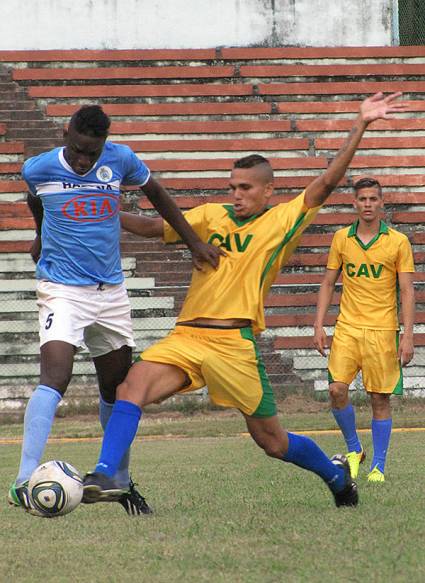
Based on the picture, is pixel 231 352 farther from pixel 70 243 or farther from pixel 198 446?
pixel 198 446

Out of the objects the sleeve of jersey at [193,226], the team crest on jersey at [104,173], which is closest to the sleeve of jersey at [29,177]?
the team crest on jersey at [104,173]

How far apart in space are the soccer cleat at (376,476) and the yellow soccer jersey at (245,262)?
7.94ft

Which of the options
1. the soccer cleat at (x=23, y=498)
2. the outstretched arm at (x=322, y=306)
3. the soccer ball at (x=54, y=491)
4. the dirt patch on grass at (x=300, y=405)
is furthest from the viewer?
the dirt patch on grass at (x=300, y=405)

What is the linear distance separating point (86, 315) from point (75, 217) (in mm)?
545

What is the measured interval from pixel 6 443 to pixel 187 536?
26.2 feet

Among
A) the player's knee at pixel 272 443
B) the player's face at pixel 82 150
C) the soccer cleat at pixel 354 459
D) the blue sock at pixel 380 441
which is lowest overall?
the soccer cleat at pixel 354 459

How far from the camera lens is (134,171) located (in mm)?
6520

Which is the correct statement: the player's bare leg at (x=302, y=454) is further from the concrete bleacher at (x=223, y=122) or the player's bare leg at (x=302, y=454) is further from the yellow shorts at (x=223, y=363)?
the concrete bleacher at (x=223, y=122)

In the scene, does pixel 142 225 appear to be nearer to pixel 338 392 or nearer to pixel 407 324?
pixel 338 392

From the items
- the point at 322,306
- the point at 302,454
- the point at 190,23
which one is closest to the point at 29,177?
the point at 302,454

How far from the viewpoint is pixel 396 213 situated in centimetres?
1819

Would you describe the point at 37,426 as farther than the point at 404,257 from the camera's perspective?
No

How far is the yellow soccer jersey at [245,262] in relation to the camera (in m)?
6.01

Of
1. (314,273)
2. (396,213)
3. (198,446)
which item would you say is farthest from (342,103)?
(198,446)
